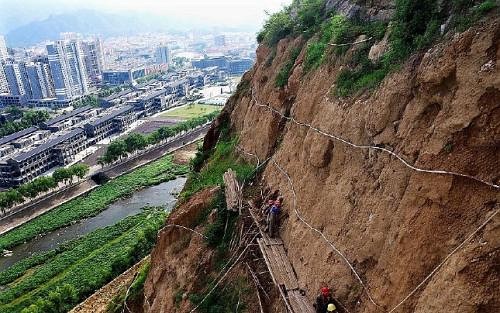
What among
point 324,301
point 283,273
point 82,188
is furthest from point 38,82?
point 324,301

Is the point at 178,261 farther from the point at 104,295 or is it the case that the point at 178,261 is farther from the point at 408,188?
the point at 104,295

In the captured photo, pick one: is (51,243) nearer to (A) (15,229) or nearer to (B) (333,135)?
(A) (15,229)

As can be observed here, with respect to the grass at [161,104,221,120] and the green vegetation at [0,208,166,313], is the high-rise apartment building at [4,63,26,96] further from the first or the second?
the green vegetation at [0,208,166,313]

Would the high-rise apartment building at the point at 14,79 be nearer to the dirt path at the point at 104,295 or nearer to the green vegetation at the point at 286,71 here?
the dirt path at the point at 104,295

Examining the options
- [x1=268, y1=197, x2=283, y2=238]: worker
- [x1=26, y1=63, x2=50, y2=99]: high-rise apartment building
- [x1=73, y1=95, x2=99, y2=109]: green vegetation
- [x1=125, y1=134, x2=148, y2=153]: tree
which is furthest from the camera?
[x1=26, y1=63, x2=50, y2=99]: high-rise apartment building

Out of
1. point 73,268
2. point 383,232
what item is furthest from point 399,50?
point 73,268

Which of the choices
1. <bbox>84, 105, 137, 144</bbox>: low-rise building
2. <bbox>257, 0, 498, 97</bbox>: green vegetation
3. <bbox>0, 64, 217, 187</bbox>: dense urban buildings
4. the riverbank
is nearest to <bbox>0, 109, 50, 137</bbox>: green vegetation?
<bbox>0, 64, 217, 187</bbox>: dense urban buildings

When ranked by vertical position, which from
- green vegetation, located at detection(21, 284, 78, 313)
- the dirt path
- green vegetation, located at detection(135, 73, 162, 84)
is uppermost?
the dirt path
